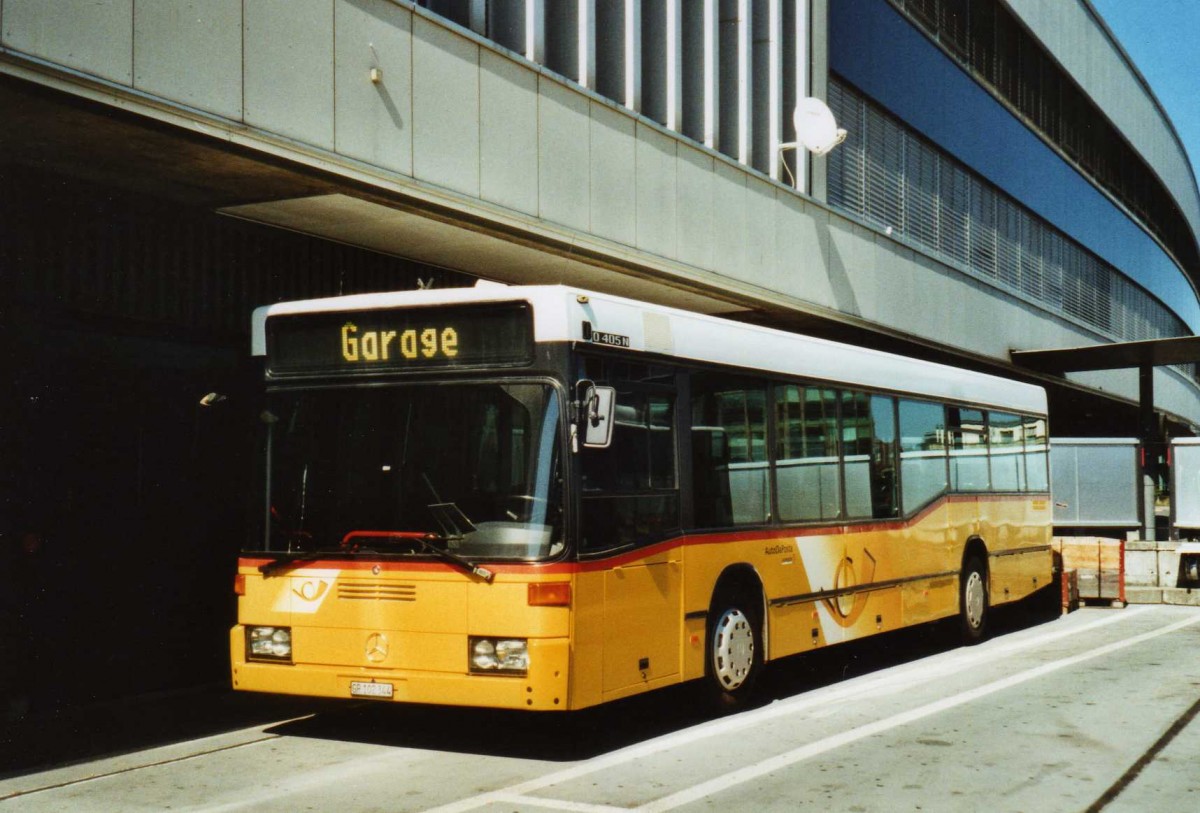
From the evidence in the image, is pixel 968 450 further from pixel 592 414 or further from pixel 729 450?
pixel 592 414

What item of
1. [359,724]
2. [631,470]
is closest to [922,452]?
[631,470]

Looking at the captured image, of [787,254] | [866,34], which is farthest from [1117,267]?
[787,254]

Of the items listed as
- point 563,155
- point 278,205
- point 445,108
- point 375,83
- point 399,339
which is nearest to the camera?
point 399,339

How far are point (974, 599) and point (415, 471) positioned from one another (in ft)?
29.0

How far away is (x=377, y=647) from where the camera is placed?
8461mm

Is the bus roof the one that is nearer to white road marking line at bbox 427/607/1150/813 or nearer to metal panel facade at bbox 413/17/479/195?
metal panel facade at bbox 413/17/479/195

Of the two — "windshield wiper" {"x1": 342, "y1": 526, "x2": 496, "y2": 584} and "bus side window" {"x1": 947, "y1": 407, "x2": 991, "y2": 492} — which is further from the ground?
"bus side window" {"x1": 947, "y1": 407, "x2": 991, "y2": 492}

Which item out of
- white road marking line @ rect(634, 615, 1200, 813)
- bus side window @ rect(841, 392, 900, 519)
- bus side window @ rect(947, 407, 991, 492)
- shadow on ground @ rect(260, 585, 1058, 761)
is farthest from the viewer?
bus side window @ rect(947, 407, 991, 492)

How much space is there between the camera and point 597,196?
46.9ft

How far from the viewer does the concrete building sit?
968cm

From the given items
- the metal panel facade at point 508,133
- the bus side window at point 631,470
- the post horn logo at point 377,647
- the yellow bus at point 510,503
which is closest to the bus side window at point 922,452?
the yellow bus at point 510,503

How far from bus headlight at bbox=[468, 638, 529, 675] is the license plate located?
582 millimetres

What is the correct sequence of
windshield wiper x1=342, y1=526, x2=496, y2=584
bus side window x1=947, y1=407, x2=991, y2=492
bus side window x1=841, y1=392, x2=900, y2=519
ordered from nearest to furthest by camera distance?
1. windshield wiper x1=342, y1=526, x2=496, y2=584
2. bus side window x1=841, y1=392, x2=900, y2=519
3. bus side window x1=947, y1=407, x2=991, y2=492

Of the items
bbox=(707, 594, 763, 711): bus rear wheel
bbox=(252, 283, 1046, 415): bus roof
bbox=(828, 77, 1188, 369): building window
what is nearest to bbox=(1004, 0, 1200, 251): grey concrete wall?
bbox=(828, 77, 1188, 369): building window
